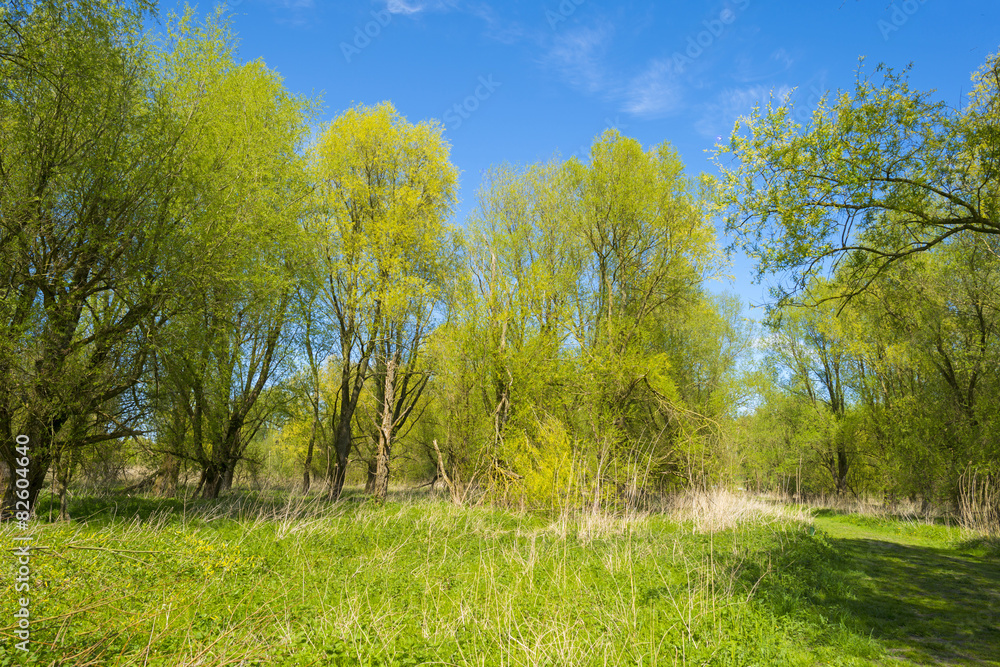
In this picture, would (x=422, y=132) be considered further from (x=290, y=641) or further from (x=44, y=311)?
(x=290, y=641)

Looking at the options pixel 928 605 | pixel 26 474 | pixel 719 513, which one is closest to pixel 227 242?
pixel 26 474

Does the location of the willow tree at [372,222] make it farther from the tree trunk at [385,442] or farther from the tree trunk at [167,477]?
the tree trunk at [167,477]

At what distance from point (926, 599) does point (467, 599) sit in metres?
6.72

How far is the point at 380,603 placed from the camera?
5355 mm

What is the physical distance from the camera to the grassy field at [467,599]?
417 centimetres

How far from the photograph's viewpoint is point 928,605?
6871mm

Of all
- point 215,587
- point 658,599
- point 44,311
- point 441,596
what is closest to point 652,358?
point 658,599

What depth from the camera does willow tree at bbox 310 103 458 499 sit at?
14.7 metres

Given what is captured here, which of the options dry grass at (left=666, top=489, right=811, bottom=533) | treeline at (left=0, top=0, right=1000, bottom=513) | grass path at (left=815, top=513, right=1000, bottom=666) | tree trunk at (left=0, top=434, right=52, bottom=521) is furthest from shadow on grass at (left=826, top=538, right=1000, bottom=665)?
tree trunk at (left=0, top=434, right=52, bottom=521)

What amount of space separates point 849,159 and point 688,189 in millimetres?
10119

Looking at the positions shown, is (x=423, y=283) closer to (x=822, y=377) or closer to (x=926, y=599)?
(x=926, y=599)

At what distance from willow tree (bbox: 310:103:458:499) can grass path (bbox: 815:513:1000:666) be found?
38.3 ft

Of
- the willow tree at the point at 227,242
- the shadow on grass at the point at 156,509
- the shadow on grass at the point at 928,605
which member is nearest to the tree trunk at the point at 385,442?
the shadow on grass at the point at 156,509

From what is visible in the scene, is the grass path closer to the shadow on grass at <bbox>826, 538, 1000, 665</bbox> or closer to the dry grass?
the shadow on grass at <bbox>826, 538, 1000, 665</bbox>
